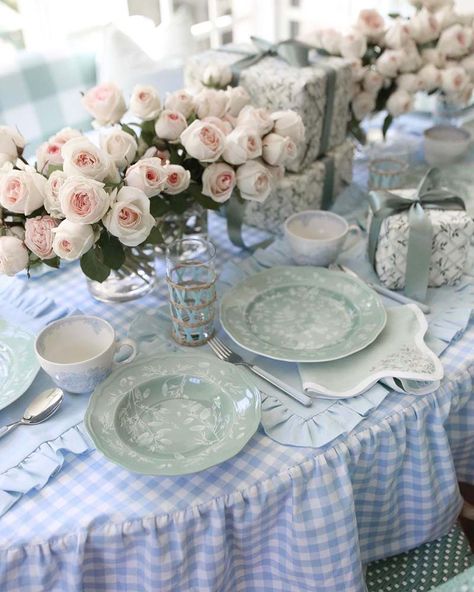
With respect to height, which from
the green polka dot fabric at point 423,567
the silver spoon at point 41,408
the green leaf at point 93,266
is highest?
the green leaf at point 93,266

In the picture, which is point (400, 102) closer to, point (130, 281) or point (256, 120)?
point (256, 120)

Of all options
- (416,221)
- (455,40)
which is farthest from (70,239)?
(455,40)

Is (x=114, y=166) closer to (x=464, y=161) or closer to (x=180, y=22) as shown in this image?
(x=464, y=161)

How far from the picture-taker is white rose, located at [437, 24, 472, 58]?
1533 mm

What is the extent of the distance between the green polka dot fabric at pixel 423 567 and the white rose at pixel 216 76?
0.95 metres

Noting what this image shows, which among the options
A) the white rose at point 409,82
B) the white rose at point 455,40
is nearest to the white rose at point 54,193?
the white rose at point 409,82

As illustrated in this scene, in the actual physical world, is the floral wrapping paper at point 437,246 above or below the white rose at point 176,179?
below

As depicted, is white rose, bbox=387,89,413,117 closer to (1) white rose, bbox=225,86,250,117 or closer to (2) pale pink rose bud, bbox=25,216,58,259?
(1) white rose, bbox=225,86,250,117

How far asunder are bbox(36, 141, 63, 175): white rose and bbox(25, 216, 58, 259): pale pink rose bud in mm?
105

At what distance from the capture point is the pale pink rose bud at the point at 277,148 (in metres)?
1.08

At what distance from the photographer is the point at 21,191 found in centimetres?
90

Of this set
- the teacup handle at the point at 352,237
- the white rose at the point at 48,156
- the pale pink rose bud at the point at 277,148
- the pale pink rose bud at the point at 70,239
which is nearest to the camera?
the pale pink rose bud at the point at 70,239

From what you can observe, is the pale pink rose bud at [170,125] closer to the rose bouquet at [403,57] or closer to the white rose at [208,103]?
the white rose at [208,103]

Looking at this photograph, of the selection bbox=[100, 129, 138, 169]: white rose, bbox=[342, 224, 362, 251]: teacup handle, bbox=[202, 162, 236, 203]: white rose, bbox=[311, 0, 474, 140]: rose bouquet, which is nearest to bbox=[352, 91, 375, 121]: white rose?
bbox=[311, 0, 474, 140]: rose bouquet
